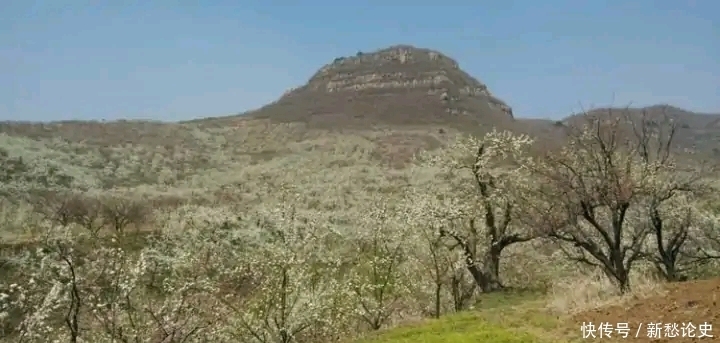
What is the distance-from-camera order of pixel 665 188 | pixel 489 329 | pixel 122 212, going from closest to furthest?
pixel 489 329, pixel 665 188, pixel 122 212

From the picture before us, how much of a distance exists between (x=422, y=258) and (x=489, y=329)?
1289cm

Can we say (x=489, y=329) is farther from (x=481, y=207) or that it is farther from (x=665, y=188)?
(x=481, y=207)

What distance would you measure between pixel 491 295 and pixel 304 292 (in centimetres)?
733

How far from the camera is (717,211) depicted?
112ft

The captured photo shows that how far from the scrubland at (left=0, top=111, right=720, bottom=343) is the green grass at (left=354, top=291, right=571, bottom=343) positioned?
3.3 inches

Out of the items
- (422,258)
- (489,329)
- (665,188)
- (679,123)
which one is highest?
(679,123)

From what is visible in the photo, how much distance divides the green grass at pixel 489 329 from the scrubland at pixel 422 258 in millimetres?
83

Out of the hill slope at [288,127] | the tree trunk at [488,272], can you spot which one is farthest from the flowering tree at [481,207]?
the hill slope at [288,127]

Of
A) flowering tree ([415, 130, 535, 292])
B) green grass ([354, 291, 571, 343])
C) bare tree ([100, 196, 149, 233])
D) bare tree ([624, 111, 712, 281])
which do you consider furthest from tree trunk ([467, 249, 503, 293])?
bare tree ([100, 196, 149, 233])

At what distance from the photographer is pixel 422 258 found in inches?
1053

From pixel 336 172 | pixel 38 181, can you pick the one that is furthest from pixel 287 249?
pixel 336 172

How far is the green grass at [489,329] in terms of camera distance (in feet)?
41.3

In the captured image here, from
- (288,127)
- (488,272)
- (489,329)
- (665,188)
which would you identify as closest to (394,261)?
(488,272)

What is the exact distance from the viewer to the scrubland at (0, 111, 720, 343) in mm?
16656
